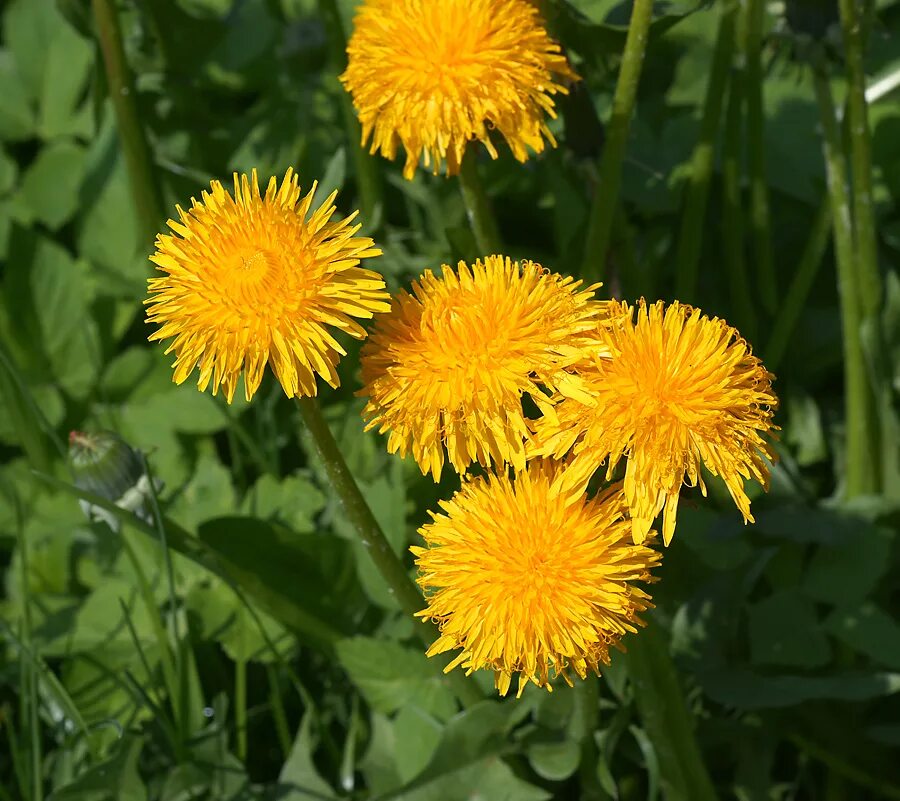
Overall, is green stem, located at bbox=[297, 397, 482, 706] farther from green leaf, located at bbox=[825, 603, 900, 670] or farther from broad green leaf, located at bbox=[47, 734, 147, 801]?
green leaf, located at bbox=[825, 603, 900, 670]

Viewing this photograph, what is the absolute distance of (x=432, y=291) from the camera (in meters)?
1.00

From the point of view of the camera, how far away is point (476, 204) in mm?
1266

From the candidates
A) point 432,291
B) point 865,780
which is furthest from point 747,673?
point 432,291

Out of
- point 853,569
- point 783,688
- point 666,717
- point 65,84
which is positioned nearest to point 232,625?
point 666,717

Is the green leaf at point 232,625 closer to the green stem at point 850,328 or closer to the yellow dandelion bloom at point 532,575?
the yellow dandelion bloom at point 532,575

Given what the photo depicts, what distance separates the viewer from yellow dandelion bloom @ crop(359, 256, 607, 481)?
0.95 m

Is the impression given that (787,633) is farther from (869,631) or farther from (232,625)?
(232,625)

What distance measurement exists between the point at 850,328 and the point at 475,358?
0.76 m

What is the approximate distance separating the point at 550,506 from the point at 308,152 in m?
1.15

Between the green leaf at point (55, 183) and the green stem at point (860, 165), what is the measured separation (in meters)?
1.33

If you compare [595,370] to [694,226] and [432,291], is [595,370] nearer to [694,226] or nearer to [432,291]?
[432,291]

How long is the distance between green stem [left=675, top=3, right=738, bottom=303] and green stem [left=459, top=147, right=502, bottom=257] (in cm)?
37

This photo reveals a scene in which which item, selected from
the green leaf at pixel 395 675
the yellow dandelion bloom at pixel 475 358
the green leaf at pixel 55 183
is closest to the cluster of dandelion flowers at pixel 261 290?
the yellow dandelion bloom at pixel 475 358

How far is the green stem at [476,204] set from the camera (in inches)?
48.8
